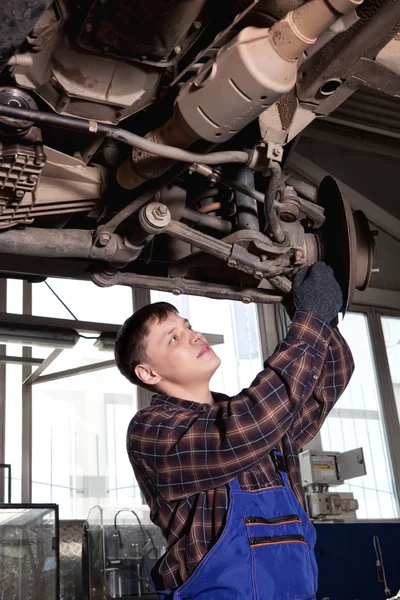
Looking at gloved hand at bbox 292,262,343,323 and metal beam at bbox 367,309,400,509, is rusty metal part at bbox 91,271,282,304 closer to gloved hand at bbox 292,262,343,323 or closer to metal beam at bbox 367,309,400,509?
gloved hand at bbox 292,262,343,323

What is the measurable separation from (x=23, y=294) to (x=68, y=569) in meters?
1.94

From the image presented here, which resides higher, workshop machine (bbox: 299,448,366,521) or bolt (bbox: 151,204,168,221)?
bolt (bbox: 151,204,168,221)

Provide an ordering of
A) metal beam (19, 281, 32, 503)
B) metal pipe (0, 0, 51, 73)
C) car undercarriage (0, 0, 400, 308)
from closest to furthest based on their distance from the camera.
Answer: metal pipe (0, 0, 51, 73)
car undercarriage (0, 0, 400, 308)
metal beam (19, 281, 32, 503)

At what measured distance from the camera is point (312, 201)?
165 centimetres

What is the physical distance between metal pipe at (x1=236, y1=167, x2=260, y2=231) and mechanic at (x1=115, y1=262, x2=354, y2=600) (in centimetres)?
20

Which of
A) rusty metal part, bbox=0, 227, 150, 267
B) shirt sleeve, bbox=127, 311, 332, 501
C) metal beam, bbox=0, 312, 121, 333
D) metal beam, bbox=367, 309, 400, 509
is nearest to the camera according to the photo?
shirt sleeve, bbox=127, 311, 332, 501

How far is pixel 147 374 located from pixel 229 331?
387 cm

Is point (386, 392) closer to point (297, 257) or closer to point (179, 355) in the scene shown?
point (297, 257)

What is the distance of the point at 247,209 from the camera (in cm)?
159

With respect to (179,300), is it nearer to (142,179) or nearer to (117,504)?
(117,504)

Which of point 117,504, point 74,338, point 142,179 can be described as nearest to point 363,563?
point 117,504

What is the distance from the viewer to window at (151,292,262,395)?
17.0 feet

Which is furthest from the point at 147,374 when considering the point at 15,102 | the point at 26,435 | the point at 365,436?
the point at 365,436

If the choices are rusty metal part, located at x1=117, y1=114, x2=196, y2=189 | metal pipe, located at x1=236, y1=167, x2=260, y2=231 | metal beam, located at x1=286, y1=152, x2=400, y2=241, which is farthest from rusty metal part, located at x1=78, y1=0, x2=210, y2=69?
metal beam, located at x1=286, y1=152, x2=400, y2=241
